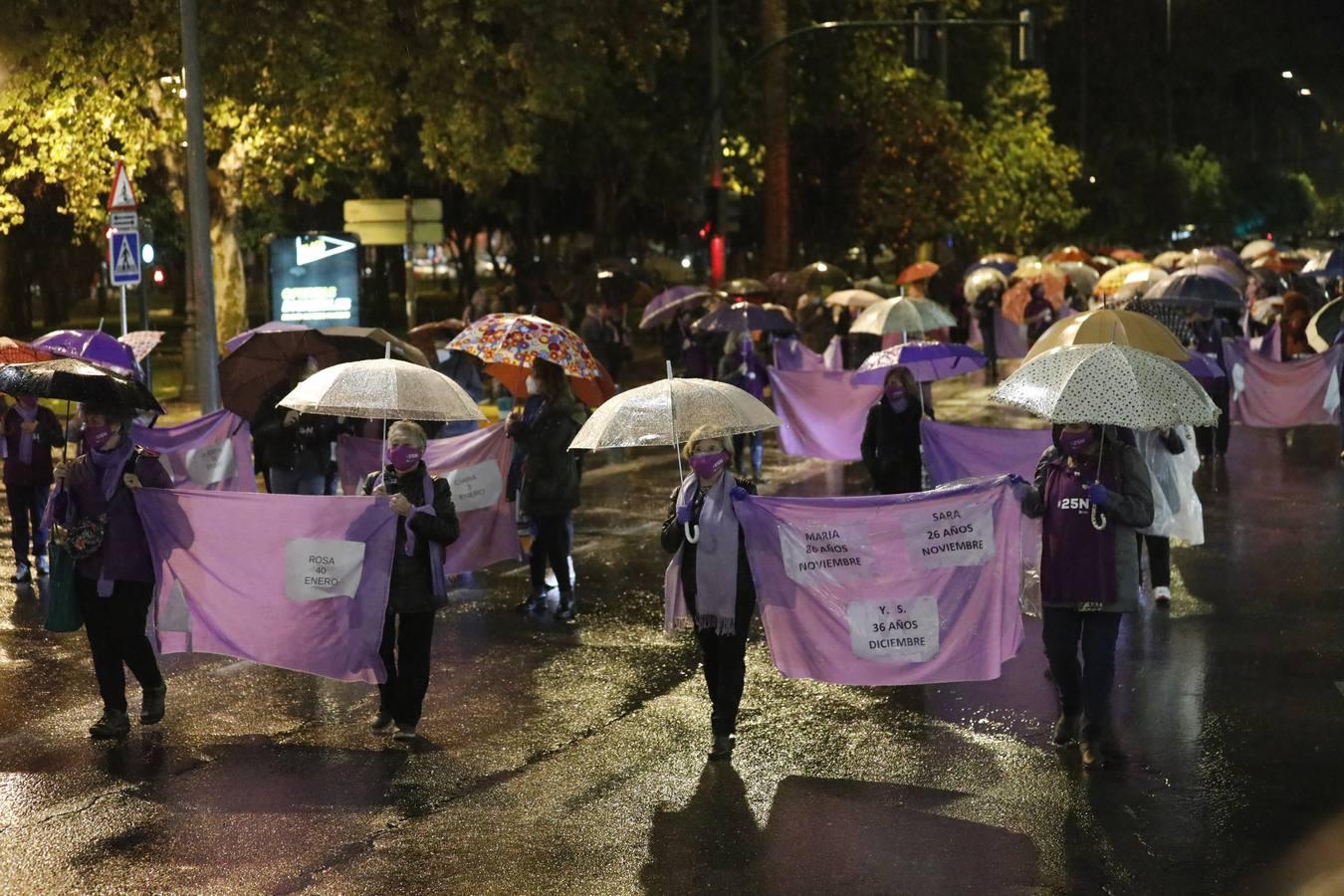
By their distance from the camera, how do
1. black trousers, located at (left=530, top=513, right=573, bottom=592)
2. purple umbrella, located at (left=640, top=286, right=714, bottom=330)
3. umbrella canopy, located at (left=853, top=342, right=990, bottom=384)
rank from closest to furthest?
black trousers, located at (left=530, top=513, right=573, bottom=592), umbrella canopy, located at (left=853, top=342, right=990, bottom=384), purple umbrella, located at (left=640, top=286, right=714, bottom=330)

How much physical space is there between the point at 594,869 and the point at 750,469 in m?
12.7

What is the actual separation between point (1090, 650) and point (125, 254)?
1421cm

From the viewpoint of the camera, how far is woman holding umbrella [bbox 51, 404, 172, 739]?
8750 millimetres

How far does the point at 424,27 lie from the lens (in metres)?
25.8

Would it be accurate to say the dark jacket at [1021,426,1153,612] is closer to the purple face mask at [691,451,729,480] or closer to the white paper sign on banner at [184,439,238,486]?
the purple face mask at [691,451,729,480]

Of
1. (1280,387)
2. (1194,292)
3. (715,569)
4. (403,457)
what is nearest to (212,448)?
(403,457)

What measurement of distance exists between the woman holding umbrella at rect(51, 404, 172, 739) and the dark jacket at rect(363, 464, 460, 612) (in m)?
1.18

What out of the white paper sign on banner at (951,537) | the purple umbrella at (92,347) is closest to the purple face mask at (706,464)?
the white paper sign on banner at (951,537)

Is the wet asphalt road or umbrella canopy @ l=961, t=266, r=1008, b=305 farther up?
umbrella canopy @ l=961, t=266, r=1008, b=305

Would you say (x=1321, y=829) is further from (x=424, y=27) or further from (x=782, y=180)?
(x=782, y=180)

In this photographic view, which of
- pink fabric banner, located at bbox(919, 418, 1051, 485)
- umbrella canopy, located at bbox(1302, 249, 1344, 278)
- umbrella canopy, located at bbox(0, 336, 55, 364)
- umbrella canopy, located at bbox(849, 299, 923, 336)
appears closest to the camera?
pink fabric banner, located at bbox(919, 418, 1051, 485)

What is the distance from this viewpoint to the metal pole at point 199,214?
62.6 feet

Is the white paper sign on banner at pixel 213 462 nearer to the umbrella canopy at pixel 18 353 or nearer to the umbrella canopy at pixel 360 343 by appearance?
the umbrella canopy at pixel 360 343

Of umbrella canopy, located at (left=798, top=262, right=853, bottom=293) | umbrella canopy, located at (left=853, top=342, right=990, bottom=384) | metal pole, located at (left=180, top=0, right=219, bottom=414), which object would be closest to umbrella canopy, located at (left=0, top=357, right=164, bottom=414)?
umbrella canopy, located at (left=853, top=342, right=990, bottom=384)
